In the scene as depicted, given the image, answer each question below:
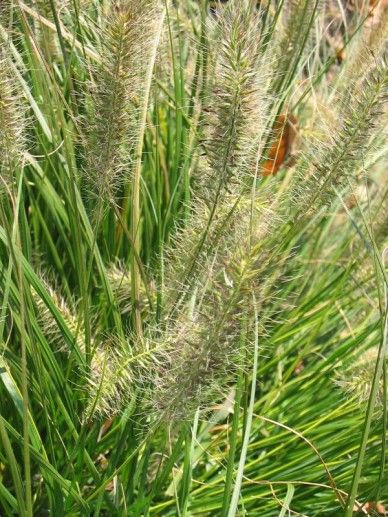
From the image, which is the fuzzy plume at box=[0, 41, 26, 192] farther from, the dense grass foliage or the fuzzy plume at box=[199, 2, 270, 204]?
the fuzzy plume at box=[199, 2, 270, 204]

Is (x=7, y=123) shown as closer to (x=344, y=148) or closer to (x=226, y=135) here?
(x=226, y=135)

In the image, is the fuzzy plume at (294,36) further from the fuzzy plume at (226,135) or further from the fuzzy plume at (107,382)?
the fuzzy plume at (107,382)

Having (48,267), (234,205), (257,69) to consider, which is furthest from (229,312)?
(48,267)

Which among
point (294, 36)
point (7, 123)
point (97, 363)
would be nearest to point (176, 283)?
point (97, 363)

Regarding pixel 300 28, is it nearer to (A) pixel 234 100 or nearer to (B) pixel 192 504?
(A) pixel 234 100

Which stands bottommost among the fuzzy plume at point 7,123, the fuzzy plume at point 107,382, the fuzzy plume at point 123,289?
the fuzzy plume at point 123,289

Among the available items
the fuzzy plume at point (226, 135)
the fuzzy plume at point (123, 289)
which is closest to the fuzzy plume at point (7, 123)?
the fuzzy plume at point (226, 135)

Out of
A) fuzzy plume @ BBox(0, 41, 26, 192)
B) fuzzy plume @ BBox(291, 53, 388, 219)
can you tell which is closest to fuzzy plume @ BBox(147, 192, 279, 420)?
fuzzy plume @ BBox(291, 53, 388, 219)

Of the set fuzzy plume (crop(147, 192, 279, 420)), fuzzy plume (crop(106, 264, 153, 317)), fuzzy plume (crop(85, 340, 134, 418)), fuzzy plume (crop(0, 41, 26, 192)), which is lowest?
fuzzy plume (crop(106, 264, 153, 317))
